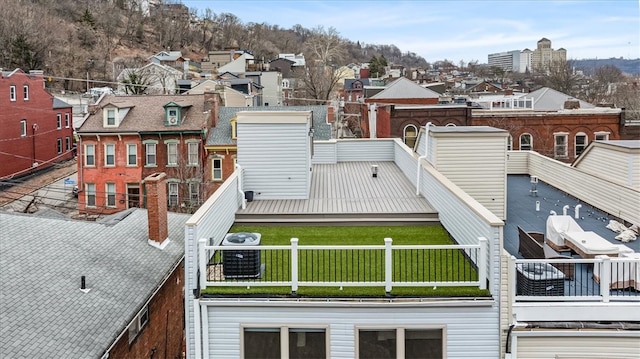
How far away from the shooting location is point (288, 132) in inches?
462

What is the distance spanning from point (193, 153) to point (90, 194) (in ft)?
23.0

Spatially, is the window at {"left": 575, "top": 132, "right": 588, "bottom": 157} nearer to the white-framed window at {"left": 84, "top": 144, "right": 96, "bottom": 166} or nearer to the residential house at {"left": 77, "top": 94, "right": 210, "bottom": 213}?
the residential house at {"left": 77, "top": 94, "right": 210, "bottom": 213}

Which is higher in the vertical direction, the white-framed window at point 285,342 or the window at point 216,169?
the window at point 216,169

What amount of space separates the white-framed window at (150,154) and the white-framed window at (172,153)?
2.82ft

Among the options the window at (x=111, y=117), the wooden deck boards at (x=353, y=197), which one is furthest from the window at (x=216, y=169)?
the wooden deck boards at (x=353, y=197)

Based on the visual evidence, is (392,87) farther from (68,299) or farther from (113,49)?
(113,49)

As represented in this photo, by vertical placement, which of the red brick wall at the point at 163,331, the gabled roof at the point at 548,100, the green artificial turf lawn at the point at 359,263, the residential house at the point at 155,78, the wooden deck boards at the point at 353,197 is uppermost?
the residential house at the point at 155,78

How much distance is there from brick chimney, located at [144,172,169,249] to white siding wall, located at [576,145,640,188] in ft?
35.4

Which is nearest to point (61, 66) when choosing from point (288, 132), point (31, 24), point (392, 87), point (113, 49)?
point (31, 24)

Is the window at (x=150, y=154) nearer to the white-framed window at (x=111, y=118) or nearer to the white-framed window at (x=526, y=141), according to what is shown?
the white-framed window at (x=111, y=118)

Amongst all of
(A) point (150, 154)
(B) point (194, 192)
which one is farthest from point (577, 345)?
(A) point (150, 154)

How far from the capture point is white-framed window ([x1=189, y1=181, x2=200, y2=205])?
30.5 meters

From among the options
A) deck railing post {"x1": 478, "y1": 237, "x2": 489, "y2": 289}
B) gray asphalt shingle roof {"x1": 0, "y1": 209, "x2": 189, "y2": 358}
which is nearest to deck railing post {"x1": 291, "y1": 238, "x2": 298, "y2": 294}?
deck railing post {"x1": 478, "y1": 237, "x2": 489, "y2": 289}

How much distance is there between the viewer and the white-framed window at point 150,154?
101 ft
